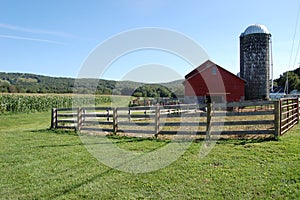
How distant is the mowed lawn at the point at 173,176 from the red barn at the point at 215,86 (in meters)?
20.2

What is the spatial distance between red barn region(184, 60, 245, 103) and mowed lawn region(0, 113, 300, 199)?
20.2m

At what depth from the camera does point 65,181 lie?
454cm

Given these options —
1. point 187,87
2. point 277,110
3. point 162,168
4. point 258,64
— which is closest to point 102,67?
point 162,168

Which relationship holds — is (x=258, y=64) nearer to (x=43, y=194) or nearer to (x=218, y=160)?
(x=218, y=160)

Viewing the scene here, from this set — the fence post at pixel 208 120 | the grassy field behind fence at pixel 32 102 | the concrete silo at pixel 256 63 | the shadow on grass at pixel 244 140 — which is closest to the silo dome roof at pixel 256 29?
the concrete silo at pixel 256 63

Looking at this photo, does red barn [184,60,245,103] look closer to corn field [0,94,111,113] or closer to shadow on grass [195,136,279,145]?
corn field [0,94,111,113]

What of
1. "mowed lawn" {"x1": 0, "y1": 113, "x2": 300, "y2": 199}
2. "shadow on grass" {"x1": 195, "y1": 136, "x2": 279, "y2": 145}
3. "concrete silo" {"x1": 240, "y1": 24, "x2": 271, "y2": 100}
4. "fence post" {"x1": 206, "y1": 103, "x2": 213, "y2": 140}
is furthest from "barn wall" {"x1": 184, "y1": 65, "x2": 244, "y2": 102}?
"mowed lawn" {"x1": 0, "y1": 113, "x2": 300, "y2": 199}

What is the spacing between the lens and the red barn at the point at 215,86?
26.8m

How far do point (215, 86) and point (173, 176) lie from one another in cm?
2335

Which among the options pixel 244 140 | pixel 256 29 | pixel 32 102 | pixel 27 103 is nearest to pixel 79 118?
pixel 244 140

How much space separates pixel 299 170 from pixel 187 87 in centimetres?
2290

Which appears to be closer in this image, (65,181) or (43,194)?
(43,194)

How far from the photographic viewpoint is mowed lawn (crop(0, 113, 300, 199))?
3.90 meters

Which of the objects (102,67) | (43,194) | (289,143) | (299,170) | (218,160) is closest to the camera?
(43,194)
